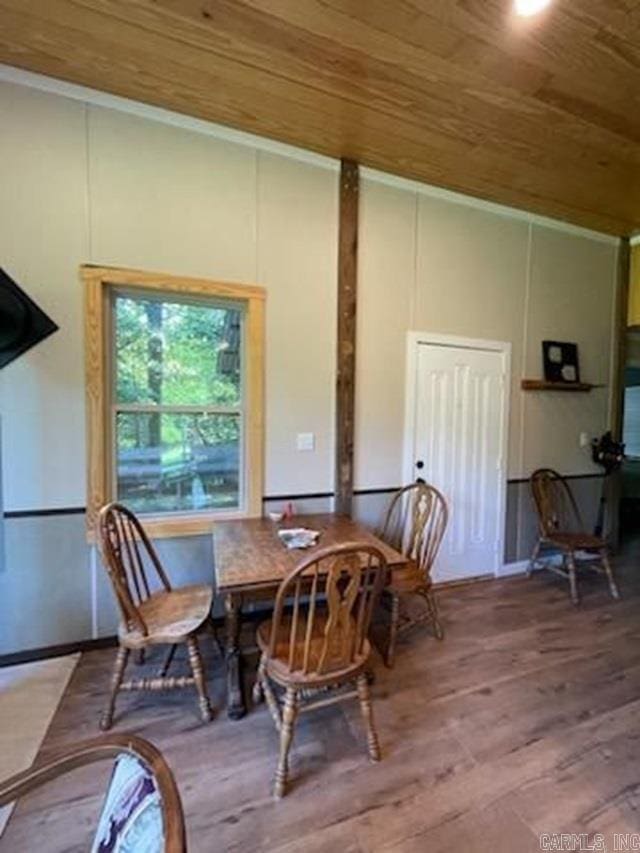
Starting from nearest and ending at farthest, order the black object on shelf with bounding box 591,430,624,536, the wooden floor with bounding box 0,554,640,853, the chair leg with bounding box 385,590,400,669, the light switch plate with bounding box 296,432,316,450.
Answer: the wooden floor with bounding box 0,554,640,853 < the chair leg with bounding box 385,590,400,669 < the light switch plate with bounding box 296,432,316,450 < the black object on shelf with bounding box 591,430,624,536

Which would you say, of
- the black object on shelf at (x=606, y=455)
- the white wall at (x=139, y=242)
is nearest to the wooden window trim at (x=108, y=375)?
the white wall at (x=139, y=242)

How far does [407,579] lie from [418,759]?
0.89 meters

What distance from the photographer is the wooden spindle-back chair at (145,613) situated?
184cm

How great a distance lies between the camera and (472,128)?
8.30ft

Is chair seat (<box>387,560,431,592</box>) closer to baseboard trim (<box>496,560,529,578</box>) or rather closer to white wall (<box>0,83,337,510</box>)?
white wall (<box>0,83,337,510</box>)

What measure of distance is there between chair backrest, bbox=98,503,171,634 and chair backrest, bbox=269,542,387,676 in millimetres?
666

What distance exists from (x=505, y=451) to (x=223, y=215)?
9.03 ft

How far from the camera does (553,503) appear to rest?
12.6 ft

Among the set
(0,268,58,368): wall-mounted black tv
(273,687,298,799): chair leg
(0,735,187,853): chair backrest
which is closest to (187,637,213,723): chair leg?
(273,687,298,799): chair leg

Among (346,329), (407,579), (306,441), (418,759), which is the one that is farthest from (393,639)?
(346,329)

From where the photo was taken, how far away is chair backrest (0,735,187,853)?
60cm

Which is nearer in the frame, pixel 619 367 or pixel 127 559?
pixel 127 559

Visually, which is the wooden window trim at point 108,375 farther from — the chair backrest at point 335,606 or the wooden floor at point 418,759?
the chair backrest at point 335,606

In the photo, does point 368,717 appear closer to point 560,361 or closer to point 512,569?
point 512,569
